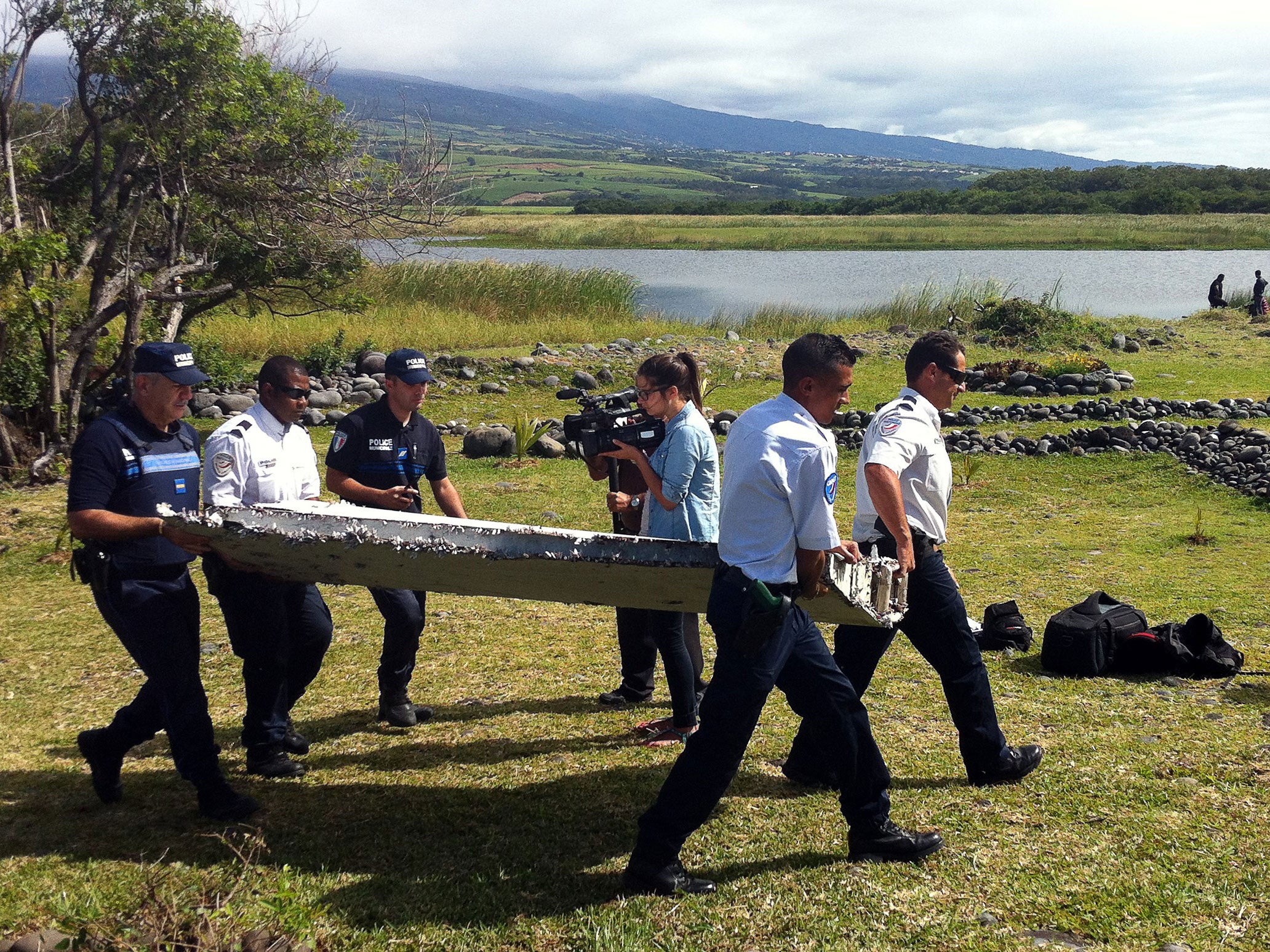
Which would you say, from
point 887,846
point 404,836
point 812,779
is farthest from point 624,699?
point 887,846

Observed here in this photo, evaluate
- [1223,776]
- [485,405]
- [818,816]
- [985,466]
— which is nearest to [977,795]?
[818,816]

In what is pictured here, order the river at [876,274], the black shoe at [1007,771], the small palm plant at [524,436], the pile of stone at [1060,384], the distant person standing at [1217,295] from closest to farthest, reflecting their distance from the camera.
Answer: the black shoe at [1007,771]
the small palm plant at [524,436]
the pile of stone at [1060,384]
the distant person standing at [1217,295]
the river at [876,274]

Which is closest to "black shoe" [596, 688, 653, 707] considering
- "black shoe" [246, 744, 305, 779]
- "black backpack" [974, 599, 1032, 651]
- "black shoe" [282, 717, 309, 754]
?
"black shoe" [282, 717, 309, 754]

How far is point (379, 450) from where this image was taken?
5.51 metres

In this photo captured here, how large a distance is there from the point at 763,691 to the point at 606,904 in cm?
95

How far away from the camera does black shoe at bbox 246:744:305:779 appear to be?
4.95 metres

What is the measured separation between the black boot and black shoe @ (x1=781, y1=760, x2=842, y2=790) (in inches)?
91.7

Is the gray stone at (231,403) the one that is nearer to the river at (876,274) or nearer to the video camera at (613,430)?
the video camera at (613,430)

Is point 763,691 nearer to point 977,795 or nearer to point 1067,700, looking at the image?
point 977,795

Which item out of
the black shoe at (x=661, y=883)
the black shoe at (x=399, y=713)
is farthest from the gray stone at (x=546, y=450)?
the black shoe at (x=661, y=883)

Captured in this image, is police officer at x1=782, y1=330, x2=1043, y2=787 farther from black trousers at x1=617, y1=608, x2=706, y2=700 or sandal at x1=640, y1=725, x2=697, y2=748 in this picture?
black trousers at x1=617, y1=608, x2=706, y2=700

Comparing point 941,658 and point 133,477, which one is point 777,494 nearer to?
point 941,658

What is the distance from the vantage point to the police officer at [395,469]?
538 centimetres

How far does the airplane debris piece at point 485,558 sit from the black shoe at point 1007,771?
3.32ft
